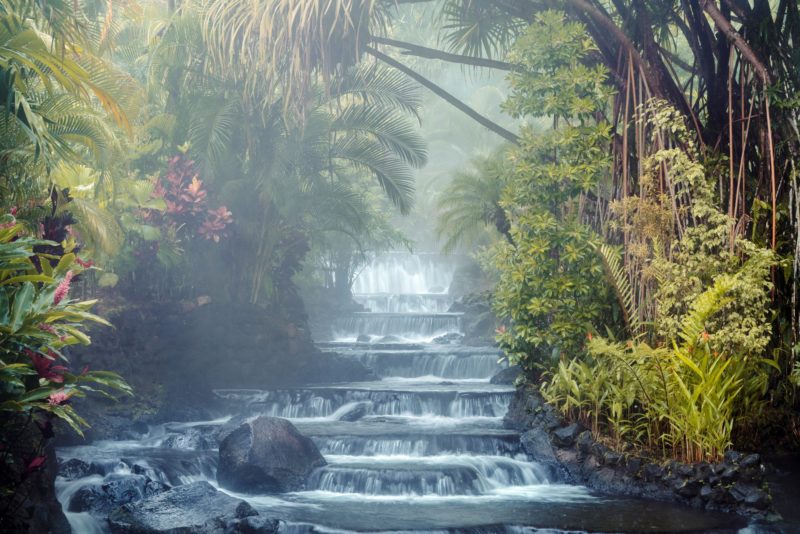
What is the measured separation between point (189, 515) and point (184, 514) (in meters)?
0.06

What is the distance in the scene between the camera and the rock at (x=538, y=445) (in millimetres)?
9344

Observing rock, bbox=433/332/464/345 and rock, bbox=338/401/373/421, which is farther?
rock, bbox=433/332/464/345

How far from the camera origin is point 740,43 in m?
8.35

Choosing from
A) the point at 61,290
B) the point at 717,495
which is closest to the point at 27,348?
the point at 61,290

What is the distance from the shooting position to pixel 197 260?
14531mm

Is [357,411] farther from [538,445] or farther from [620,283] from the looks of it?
[620,283]

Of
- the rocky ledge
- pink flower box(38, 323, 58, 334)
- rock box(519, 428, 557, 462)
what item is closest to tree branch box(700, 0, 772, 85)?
the rocky ledge

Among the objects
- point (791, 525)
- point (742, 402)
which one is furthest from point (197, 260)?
point (791, 525)

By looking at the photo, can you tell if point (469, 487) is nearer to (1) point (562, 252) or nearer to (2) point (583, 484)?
(2) point (583, 484)

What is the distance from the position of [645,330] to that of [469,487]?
93.9 inches

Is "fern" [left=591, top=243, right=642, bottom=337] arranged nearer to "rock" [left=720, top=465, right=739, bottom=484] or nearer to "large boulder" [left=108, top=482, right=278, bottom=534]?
"rock" [left=720, top=465, right=739, bottom=484]

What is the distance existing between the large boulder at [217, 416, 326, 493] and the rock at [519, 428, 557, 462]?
2.23m

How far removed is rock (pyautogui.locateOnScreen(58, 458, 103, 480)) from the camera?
887 centimetres

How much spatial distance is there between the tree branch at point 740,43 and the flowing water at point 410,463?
13.4ft
